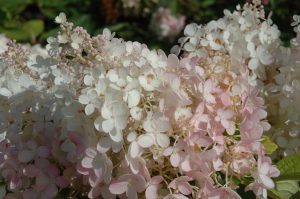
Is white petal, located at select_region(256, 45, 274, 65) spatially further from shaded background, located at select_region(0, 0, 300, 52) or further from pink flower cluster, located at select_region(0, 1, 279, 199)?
shaded background, located at select_region(0, 0, 300, 52)

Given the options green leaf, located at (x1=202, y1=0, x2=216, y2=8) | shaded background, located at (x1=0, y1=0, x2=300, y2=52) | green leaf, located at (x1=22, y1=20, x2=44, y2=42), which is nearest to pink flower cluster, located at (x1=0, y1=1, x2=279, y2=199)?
shaded background, located at (x1=0, y1=0, x2=300, y2=52)

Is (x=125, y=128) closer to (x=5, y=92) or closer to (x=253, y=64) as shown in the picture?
(x=5, y=92)

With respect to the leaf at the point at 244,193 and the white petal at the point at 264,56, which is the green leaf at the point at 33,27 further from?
the leaf at the point at 244,193

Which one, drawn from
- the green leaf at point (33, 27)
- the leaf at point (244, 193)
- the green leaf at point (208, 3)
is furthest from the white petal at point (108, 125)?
the green leaf at point (208, 3)

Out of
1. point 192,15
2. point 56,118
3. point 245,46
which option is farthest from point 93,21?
point 56,118

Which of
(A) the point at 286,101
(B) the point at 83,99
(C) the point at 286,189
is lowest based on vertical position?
(C) the point at 286,189

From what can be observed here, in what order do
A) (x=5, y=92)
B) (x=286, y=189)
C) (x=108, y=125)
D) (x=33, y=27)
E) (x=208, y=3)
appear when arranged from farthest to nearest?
(x=208, y=3) < (x=33, y=27) < (x=286, y=189) < (x=5, y=92) < (x=108, y=125)

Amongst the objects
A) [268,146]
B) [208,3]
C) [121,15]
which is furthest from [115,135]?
[121,15]
